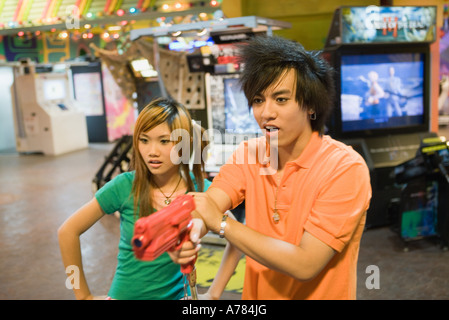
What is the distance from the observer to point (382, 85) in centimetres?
407

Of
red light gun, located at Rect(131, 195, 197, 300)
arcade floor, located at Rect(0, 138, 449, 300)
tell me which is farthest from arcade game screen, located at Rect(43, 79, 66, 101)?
red light gun, located at Rect(131, 195, 197, 300)

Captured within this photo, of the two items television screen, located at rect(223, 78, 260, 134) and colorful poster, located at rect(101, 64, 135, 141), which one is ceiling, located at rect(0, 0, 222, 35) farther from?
television screen, located at rect(223, 78, 260, 134)

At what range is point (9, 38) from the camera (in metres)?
10.5

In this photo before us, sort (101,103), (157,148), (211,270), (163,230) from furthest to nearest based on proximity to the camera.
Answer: (101,103) → (211,270) → (157,148) → (163,230)

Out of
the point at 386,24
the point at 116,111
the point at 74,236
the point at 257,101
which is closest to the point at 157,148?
the point at 74,236

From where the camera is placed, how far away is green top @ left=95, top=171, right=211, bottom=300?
1458 millimetres

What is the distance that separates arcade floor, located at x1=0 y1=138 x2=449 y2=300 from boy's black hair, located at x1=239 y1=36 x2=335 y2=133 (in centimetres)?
215

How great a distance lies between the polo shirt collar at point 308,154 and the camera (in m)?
1.06

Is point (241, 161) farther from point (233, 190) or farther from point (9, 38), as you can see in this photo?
point (9, 38)

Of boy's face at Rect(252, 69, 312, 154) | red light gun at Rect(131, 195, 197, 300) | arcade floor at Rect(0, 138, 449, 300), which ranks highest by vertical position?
boy's face at Rect(252, 69, 312, 154)

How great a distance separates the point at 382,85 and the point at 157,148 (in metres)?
3.14

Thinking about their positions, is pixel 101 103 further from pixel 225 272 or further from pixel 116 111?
pixel 225 272

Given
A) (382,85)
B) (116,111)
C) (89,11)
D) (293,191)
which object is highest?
(89,11)

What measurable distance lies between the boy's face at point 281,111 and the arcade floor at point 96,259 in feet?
6.95
